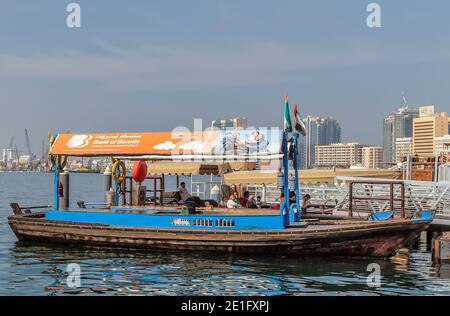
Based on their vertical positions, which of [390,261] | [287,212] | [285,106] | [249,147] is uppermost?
[285,106]

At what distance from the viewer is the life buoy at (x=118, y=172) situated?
73.7 feet

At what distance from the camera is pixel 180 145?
1906 cm

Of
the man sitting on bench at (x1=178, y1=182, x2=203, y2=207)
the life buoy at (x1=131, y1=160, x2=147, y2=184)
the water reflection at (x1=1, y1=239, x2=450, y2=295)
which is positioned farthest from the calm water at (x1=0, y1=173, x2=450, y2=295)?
the life buoy at (x1=131, y1=160, x2=147, y2=184)

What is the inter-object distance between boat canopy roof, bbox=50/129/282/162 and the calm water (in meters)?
3.23

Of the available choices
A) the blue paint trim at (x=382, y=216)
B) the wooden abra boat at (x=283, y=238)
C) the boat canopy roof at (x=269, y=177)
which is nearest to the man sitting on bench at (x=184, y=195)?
the wooden abra boat at (x=283, y=238)

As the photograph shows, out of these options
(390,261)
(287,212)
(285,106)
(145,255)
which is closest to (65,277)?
(145,255)

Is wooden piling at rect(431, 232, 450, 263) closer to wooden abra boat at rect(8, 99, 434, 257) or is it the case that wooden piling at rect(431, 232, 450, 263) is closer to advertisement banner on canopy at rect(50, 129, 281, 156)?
wooden abra boat at rect(8, 99, 434, 257)

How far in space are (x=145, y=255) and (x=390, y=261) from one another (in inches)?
311

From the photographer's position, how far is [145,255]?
19078 mm

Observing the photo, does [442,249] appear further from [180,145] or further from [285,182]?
[180,145]

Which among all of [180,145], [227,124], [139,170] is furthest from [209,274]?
[227,124]

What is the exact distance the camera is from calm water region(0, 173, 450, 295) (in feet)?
47.6

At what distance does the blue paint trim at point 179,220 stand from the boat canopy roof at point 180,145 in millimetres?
1892
